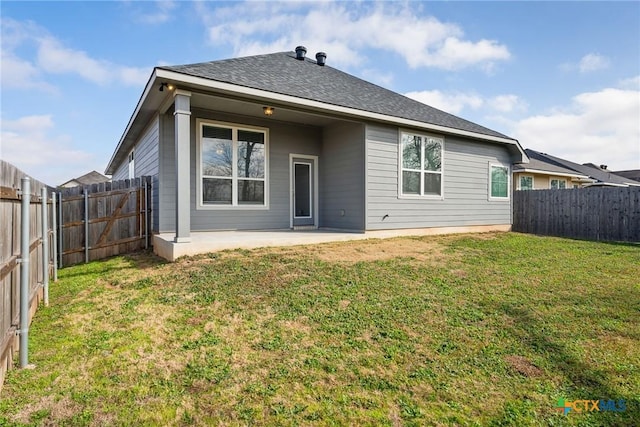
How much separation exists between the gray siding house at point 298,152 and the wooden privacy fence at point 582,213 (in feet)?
9.49

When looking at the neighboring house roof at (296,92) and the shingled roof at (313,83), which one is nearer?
the neighboring house roof at (296,92)

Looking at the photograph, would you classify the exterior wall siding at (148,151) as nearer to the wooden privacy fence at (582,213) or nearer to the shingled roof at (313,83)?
the shingled roof at (313,83)

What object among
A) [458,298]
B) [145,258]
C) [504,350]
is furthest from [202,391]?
[145,258]

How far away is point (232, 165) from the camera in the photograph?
8164mm

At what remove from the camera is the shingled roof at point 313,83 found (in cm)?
673

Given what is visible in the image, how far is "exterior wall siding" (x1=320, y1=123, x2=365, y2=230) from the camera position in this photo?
837 centimetres

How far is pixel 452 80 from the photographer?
13.7 m

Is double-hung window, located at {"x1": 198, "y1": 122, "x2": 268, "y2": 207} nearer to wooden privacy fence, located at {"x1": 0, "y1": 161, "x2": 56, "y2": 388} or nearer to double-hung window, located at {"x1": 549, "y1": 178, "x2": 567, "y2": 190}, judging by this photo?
wooden privacy fence, located at {"x1": 0, "y1": 161, "x2": 56, "y2": 388}

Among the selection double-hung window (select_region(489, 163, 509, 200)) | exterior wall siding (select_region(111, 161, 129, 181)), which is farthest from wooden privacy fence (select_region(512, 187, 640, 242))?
exterior wall siding (select_region(111, 161, 129, 181))

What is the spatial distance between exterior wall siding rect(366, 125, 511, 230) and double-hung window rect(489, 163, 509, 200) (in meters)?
0.17

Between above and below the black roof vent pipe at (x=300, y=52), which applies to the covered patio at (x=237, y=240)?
below

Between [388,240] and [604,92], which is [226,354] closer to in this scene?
[388,240]

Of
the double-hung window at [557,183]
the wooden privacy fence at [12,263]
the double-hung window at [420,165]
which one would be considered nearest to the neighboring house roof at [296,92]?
the double-hung window at [420,165]

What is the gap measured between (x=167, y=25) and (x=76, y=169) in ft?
133
